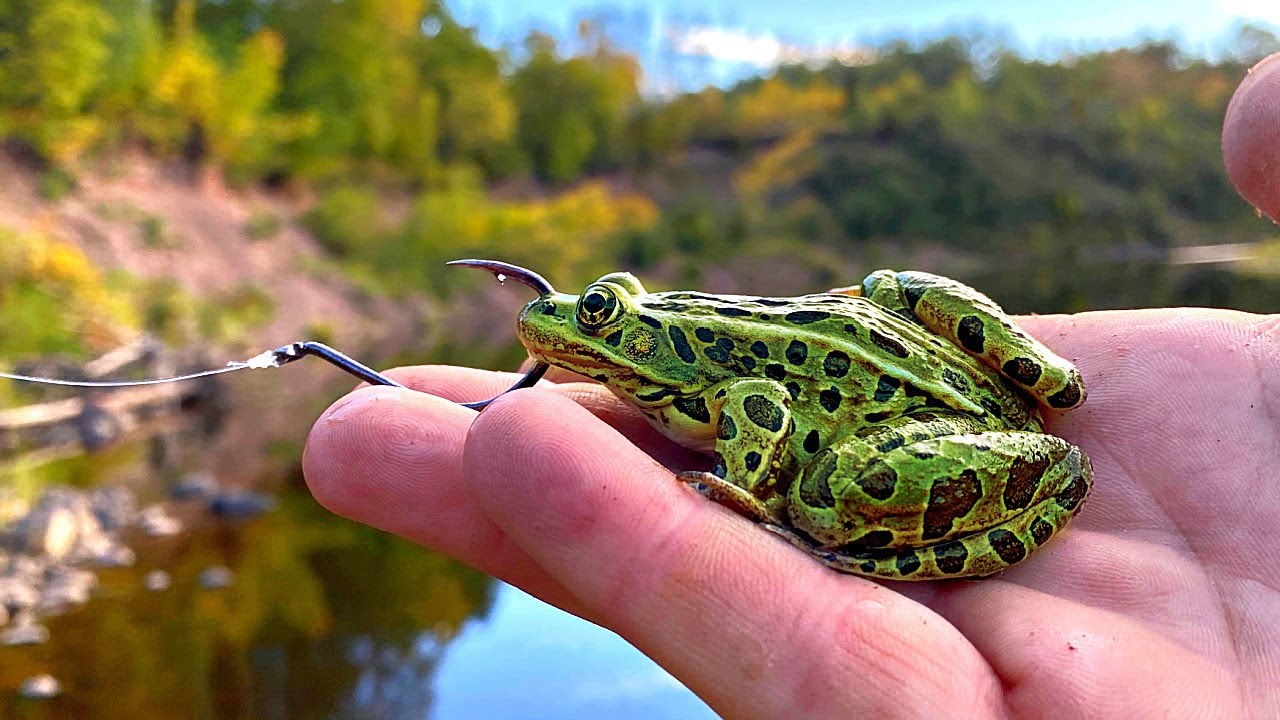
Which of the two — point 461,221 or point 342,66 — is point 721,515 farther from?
point 342,66

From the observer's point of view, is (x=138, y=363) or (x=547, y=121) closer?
(x=138, y=363)

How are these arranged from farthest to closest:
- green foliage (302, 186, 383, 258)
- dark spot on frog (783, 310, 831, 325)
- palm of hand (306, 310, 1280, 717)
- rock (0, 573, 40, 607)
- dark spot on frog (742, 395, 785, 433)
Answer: green foliage (302, 186, 383, 258)
rock (0, 573, 40, 607)
dark spot on frog (783, 310, 831, 325)
dark spot on frog (742, 395, 785, 433)
palm of hand (306, 310, 1280, 717)

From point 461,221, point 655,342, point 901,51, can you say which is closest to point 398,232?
point 461,221

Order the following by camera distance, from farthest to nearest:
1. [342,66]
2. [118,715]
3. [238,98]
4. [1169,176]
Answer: [1169,176] → [342,66] → [238,98] → [118,715]

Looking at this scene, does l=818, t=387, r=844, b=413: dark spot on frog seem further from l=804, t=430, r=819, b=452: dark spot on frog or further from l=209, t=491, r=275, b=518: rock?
l=209, t=491, r=275, b=518: rock

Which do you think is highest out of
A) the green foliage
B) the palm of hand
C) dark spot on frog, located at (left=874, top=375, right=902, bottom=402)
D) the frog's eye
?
the frog's eye

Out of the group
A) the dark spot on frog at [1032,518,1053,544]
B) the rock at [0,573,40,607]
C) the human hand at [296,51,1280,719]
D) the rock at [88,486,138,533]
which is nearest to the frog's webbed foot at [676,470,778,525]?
the human hand at [296,51,1280,719]
